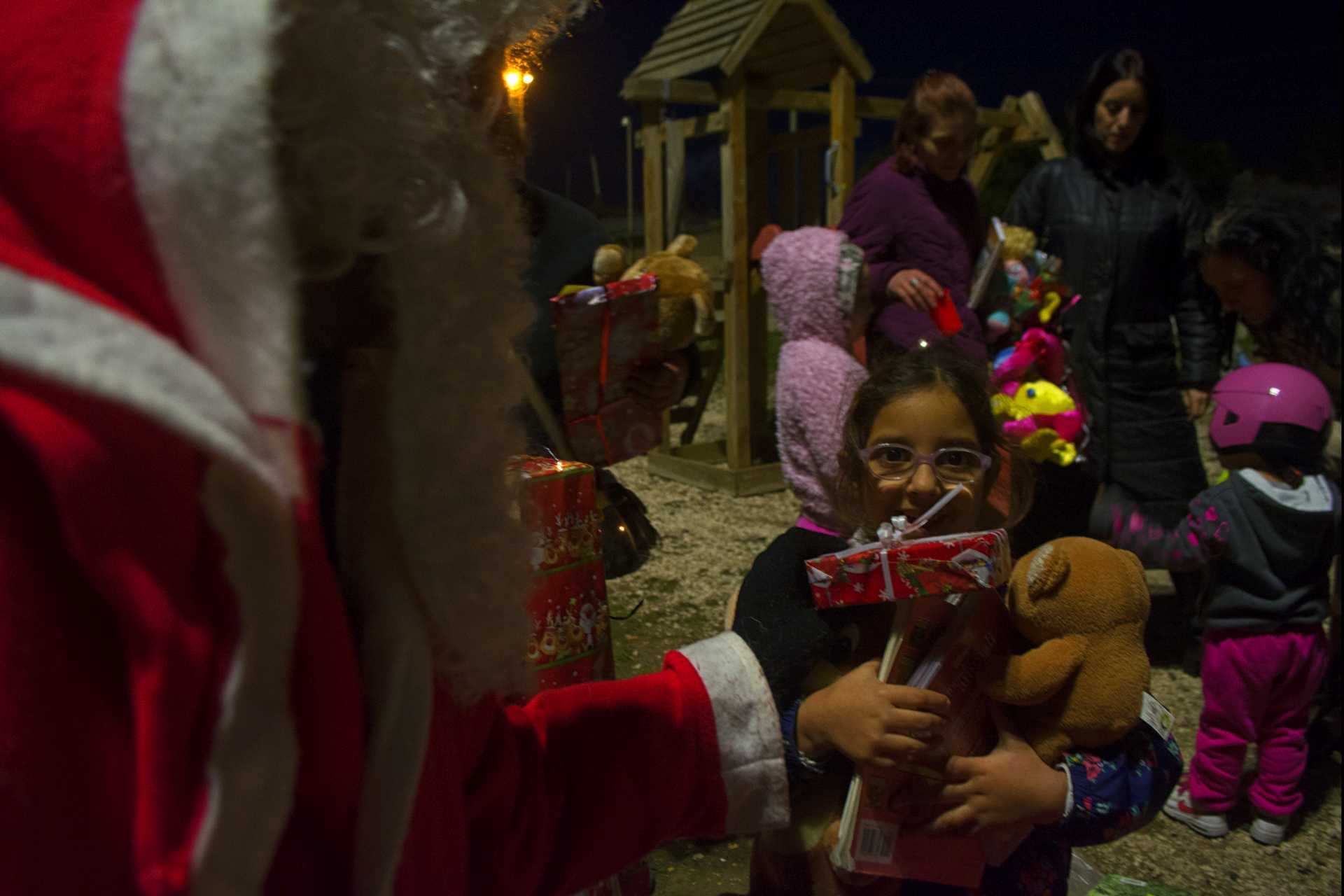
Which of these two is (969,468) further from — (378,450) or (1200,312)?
(1200,312)

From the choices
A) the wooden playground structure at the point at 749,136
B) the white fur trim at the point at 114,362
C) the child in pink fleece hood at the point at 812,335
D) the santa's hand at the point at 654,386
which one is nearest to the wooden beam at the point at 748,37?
the wooden playground structure at the point at 749,136

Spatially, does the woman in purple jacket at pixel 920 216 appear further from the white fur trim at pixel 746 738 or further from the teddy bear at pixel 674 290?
the white fur trim at pixel 746 738

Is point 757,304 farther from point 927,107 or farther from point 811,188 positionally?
point 927,107

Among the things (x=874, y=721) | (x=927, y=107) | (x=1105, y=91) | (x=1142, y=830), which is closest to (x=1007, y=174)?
(x=1105, y=91)

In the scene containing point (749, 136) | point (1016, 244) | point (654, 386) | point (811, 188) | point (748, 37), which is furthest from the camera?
point (811, 188)

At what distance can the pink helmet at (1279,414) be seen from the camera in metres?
2.18

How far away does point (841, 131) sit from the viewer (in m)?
4.50

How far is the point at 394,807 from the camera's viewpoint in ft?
2.15

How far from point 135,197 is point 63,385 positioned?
0.10 meters

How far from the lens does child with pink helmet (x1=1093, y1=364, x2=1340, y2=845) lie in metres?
2.20

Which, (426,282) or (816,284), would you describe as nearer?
(426,282)

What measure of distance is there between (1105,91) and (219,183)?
2.95 m

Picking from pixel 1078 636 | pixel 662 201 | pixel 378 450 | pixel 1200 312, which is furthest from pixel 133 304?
pixel 662 201

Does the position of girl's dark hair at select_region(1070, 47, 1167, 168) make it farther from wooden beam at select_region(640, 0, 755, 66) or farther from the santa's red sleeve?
the santa's red sleeve
